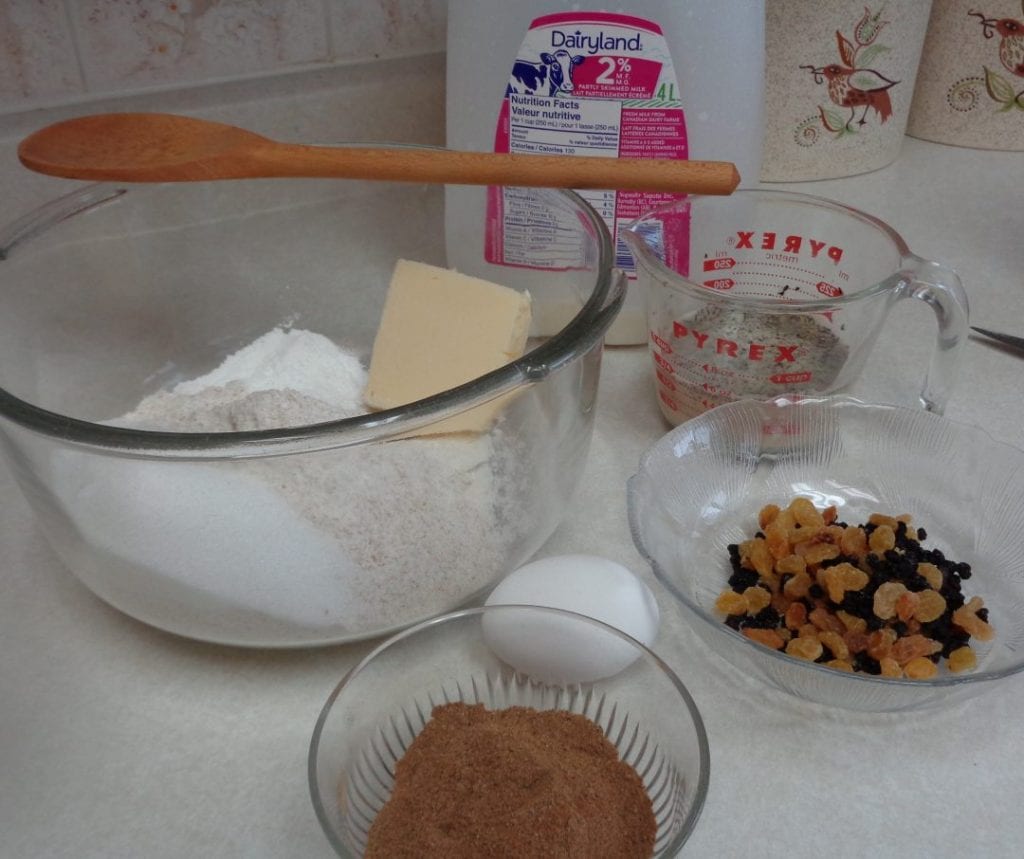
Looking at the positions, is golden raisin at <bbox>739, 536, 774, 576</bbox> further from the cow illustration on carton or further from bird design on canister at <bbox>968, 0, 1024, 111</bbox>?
bird design on canister at <bbox>968, 0, 1024, 111</bbox>

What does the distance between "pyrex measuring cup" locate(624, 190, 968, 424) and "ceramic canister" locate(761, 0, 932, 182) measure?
1.01 ft

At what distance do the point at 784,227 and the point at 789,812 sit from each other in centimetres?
50

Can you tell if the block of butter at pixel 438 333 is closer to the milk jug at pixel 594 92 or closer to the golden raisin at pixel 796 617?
the milk jug at pixel 594 92

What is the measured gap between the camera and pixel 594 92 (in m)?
0.75

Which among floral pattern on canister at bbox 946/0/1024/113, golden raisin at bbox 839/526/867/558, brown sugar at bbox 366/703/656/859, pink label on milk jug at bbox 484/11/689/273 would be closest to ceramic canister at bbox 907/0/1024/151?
floral pattern on canister at bbox 946/0/1024/113

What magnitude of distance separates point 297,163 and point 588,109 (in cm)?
24

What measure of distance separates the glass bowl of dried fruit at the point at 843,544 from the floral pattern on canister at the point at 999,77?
2.14 feet

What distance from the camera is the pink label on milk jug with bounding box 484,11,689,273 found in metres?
0.73

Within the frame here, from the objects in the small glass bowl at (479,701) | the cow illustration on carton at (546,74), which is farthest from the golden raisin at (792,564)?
the cow illustration on carton at (546,74)

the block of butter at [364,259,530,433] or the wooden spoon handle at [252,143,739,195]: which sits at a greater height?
the wooden spoon handle at [252,143,739,195]

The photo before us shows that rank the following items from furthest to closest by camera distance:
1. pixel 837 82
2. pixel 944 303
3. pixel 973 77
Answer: pixel 973 77, pixel 837 82, pixel 944 303

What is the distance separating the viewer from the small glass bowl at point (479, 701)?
1.59ft

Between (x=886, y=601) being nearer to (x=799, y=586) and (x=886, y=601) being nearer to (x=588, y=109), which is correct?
(x=799, y=586)

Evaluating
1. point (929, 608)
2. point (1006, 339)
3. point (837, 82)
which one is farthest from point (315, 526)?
point (837, 82)
